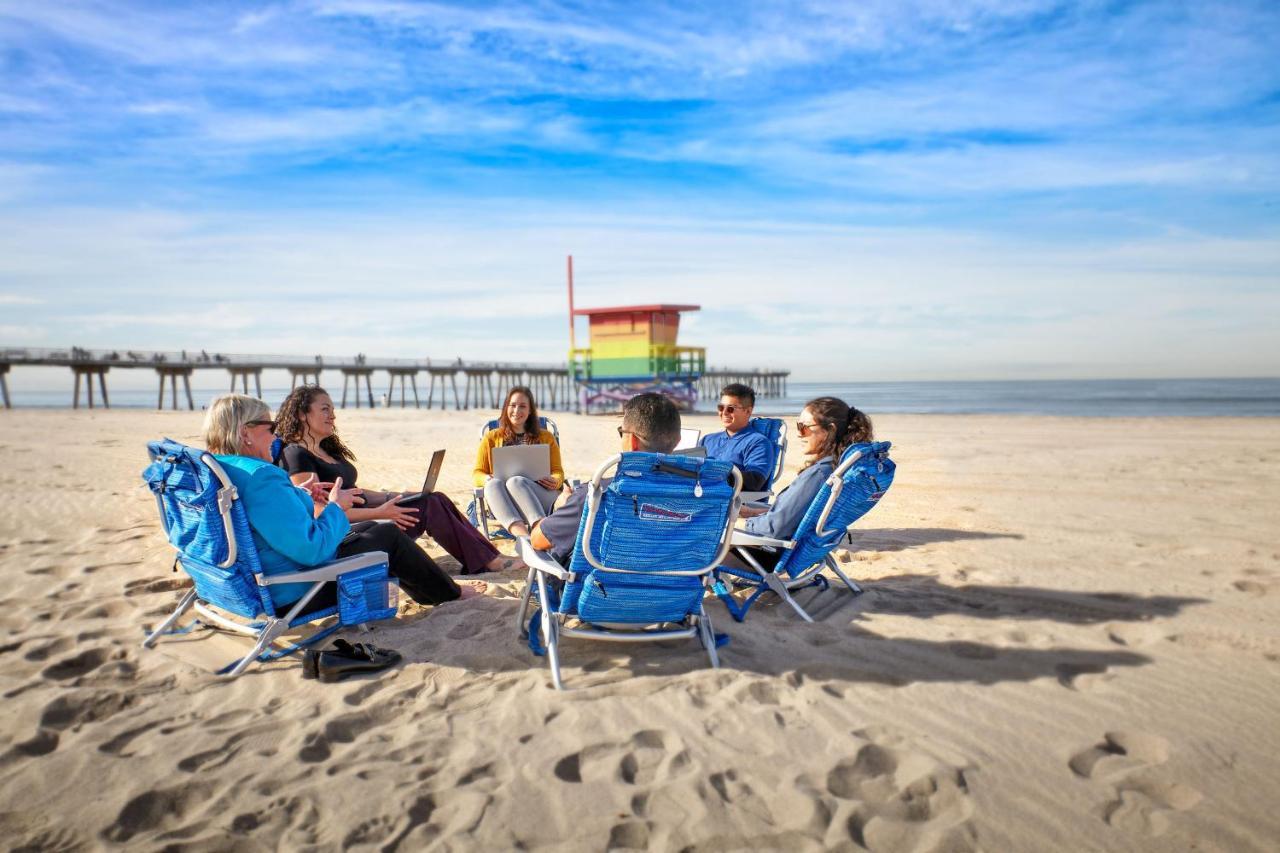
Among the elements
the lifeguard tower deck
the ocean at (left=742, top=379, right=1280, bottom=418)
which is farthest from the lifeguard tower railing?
the ocean at (left=742, top=379, right=1280, bottom=418)

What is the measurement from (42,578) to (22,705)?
2.30m

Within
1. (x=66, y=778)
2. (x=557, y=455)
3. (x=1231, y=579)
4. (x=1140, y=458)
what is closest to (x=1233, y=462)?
(x=1140, y=458)

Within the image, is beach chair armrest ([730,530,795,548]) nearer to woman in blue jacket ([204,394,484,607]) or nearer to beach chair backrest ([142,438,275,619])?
woman in blue jacket ([204,394,484,607])

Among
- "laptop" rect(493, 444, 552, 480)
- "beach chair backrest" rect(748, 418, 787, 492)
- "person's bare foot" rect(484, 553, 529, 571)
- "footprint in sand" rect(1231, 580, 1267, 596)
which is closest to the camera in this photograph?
"footprint in sand" rect(1231, 580, 1267, 596)

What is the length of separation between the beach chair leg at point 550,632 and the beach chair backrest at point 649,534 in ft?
0.23

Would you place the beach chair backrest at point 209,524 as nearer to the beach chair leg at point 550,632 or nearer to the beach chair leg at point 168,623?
the beach chair leg at point 168,623

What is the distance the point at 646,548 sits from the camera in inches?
124

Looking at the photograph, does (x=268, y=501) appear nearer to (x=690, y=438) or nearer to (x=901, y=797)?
(x=901, y=797)

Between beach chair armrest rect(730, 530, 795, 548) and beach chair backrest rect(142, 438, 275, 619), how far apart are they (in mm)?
2250

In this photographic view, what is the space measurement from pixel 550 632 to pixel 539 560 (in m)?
0.33

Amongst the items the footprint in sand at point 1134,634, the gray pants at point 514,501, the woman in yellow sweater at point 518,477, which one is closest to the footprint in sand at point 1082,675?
the footprint in sand at point 1134,634

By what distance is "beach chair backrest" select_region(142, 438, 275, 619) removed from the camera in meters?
3.12

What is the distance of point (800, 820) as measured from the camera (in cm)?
228

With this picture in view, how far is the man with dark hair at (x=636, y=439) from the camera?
337 cm
